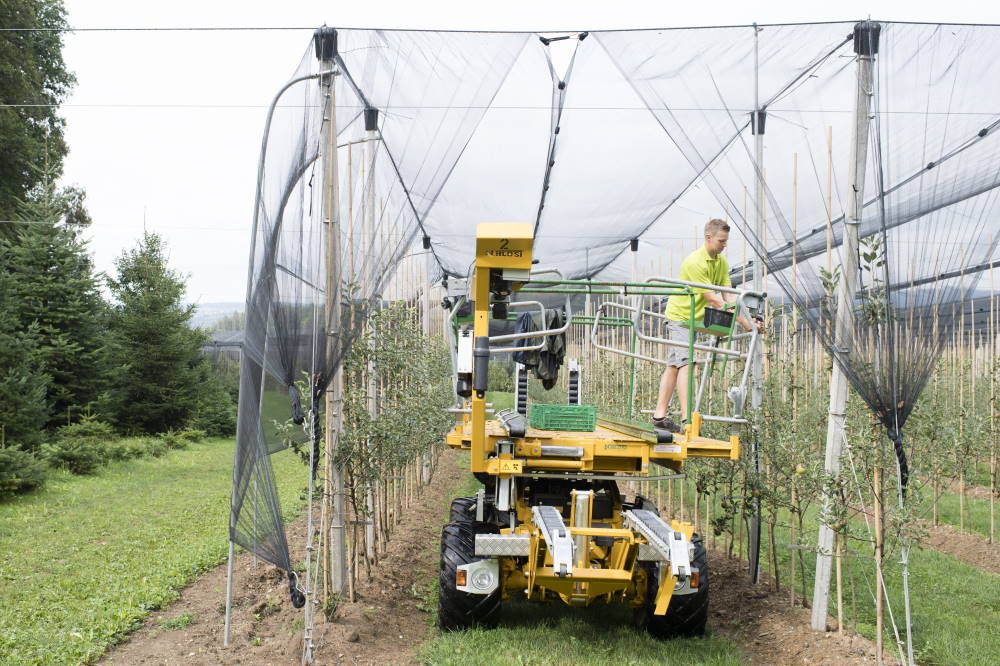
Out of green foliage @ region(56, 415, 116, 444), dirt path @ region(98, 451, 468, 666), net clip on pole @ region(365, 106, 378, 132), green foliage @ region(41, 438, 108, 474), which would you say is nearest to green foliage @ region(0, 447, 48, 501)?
green foliage @ region(41, 438, 108, 474)

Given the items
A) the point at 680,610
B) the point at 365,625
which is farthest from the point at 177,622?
the point at 680,610

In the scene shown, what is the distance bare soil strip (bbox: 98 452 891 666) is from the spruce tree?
1077 cm

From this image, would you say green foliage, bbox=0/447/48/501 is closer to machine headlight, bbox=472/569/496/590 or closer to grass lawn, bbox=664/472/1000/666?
machine headlight, bbox=472/569/496/590

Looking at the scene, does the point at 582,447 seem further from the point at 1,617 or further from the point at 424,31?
the point at 1,617

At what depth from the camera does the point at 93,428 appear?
44.2 ft

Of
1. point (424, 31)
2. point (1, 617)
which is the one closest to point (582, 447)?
point (424, 31)

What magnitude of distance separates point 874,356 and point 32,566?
22.8 ft

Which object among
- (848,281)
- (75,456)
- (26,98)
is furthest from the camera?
(26,98)

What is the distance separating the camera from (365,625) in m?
5.17

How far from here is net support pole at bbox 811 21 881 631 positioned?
180 inches

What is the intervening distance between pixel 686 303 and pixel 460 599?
8.27 feet

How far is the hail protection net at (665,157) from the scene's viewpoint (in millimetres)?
4215

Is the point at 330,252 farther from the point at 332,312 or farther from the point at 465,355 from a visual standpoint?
the point at 465,355

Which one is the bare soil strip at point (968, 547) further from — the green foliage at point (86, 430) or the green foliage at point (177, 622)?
the green foliage at point (86, 430)
